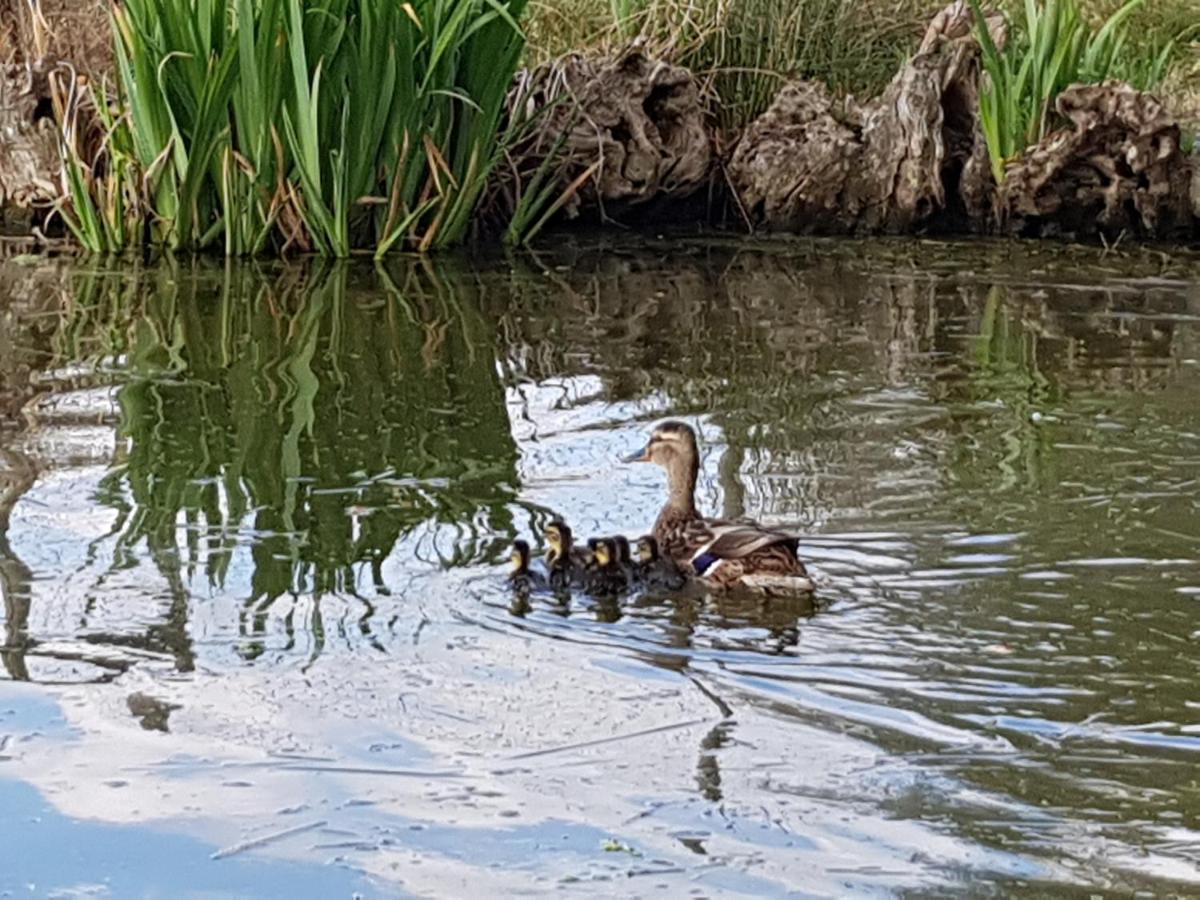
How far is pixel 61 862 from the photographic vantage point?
3520 millimetres

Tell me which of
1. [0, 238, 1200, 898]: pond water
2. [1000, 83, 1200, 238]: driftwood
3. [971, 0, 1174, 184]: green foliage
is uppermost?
[971, 0, 1174, 184]: green foliage

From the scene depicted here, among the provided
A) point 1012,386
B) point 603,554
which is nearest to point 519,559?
point 603,554

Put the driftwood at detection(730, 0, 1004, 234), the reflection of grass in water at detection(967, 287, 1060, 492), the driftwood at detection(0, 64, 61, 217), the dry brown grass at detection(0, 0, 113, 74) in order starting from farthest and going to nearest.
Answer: the dry brown grass at detection(0, 0, 113, 74) → the driftwood at detection(730, 0, 1004, 234) → the driftwood at detection(0, 64, 61, 217) → the reflection of grass in water at detection(967, 287, 1060, 492)

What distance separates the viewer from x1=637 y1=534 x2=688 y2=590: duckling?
206 inches

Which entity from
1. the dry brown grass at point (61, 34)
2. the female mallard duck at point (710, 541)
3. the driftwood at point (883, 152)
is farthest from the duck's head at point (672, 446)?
the dry brown grass at point (61, 34)

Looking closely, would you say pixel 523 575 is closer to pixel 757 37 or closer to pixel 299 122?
pixel 299 122

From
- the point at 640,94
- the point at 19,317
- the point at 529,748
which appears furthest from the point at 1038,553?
the point at 640,94

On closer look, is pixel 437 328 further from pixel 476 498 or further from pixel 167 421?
pixel 476 498

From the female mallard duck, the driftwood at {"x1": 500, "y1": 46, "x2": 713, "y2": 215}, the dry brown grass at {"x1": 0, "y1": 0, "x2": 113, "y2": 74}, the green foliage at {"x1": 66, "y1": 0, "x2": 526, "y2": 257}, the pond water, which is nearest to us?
the pond water

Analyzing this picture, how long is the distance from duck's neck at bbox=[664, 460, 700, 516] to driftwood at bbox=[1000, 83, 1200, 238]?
6435mm

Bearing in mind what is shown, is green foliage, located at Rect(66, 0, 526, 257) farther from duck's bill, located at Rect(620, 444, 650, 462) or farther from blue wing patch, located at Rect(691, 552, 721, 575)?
blue wing patch, located at Rect(691, 552, 721, 575)

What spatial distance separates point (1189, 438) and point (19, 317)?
5.26m

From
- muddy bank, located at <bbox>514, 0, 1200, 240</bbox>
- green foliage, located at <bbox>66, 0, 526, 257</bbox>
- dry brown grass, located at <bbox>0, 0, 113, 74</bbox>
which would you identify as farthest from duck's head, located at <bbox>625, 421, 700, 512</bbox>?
dry brown grass, located at <bbox>0, 0, 113, 74</bbox>

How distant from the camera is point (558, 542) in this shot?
17.2 ft
